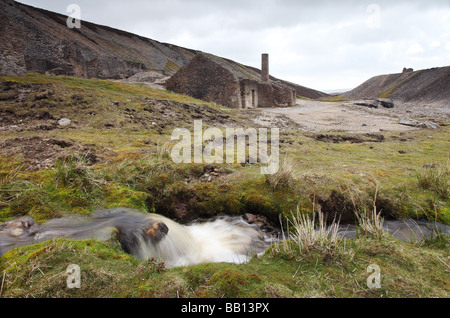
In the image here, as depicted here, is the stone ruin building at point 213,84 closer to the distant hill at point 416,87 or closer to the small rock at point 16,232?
the small rock at point 16,232

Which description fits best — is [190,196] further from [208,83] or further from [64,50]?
[64,50]

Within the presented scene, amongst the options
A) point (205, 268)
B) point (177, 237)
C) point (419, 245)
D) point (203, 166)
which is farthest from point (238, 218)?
point (419, 245)

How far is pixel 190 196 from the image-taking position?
15.6 feet

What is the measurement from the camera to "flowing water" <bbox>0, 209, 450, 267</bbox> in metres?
3.00

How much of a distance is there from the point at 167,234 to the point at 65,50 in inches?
1568

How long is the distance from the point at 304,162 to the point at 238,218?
2.98 metres

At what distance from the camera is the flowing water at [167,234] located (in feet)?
9.85

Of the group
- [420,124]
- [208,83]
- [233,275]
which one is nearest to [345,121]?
[420,124]

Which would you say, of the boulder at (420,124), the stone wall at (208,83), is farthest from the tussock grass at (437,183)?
the stone wall at (208,83)

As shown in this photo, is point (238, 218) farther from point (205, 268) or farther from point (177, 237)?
point (205, 268)

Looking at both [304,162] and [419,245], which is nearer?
[419,245]

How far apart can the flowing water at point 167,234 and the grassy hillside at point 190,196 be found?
224 millimetres
